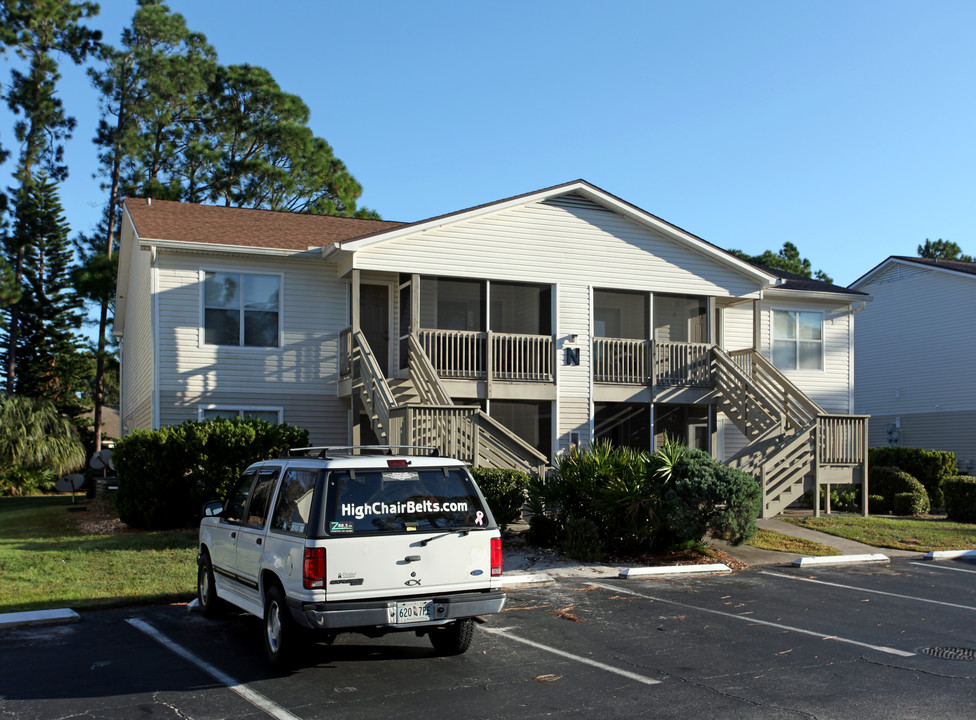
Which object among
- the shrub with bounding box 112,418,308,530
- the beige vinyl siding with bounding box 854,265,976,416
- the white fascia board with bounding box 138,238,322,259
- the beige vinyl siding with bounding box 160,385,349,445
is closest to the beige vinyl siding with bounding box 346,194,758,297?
the white fascia board with bounding box 138,238,322,259

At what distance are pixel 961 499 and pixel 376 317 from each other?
528 inches

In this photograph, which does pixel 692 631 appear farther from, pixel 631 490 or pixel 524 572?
pixel 631 490

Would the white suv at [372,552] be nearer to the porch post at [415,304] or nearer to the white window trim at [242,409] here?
the porch post at [415,304]

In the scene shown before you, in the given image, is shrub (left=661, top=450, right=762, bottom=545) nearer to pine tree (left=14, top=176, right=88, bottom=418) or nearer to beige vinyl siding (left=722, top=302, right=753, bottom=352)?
beige vinyl siding (left=722, top=302, right=753, bottom=352)

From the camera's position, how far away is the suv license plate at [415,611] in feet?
24.7

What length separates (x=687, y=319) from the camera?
81.7 ft

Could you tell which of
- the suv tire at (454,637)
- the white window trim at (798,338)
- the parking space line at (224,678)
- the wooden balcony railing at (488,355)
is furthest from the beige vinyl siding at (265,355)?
the suv tire at (454,637)

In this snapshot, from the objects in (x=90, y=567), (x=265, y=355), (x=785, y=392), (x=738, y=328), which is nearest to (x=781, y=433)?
(x=785, y=392)

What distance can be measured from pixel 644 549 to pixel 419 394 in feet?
20.7

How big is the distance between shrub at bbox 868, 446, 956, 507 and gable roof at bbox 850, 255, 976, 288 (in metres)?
8.31

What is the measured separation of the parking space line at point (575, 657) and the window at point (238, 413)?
39.1 feet

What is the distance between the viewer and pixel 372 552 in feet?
24.7

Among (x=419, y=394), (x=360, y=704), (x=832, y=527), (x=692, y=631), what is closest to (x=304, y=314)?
(x=419, y=394)

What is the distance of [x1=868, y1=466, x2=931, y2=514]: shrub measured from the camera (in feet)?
72.5
